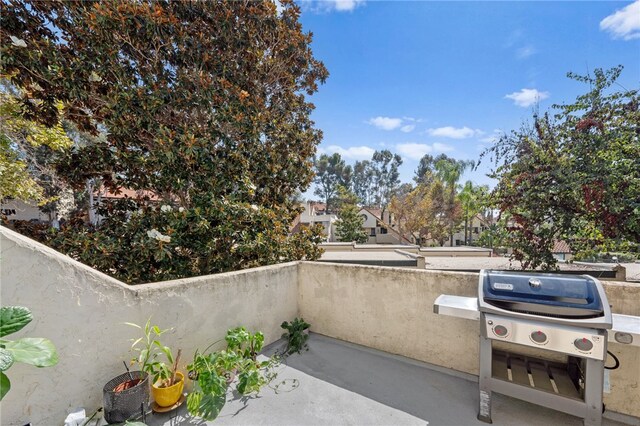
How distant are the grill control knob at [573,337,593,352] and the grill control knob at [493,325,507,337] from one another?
444mm

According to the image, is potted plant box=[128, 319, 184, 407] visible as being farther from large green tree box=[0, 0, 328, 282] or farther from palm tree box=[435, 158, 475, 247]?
palm tree box=[435, 158, 475, 247]

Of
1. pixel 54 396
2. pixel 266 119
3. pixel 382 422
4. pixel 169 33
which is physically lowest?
pixel 382 422

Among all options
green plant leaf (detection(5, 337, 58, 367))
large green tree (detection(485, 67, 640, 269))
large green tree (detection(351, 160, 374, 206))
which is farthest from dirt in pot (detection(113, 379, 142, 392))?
large green tree (detection(351, 160, 374, 206))

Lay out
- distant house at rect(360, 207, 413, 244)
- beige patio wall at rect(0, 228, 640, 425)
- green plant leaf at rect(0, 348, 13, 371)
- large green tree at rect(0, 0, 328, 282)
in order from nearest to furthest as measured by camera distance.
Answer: green plant leaf at rect(0, 348, 13, 371) → beige patio wall at rect(0, 228, 640, 425) → large green tree at rect(0, 0, 328, 282) → distant house at rect(360, 207, 413, 244)

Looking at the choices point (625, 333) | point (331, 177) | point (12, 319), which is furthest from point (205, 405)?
point (331, 177)

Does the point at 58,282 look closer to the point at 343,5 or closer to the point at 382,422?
the point at 382,422

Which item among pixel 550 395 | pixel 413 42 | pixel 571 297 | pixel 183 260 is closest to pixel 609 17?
pixel 413 42

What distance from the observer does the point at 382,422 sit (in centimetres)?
236

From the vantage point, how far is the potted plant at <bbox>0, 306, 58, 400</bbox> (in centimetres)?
150

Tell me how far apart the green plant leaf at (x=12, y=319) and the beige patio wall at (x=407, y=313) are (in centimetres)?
320

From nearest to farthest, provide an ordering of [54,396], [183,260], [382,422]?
1. [54,396]
2. [382,422]
3. [183,260]

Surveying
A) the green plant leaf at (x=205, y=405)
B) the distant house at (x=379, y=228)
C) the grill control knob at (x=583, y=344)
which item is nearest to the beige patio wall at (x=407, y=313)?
the grill control knob at (x=583, y=344)

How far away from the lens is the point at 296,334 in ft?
12.5

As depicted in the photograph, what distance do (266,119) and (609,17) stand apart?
656 cm
